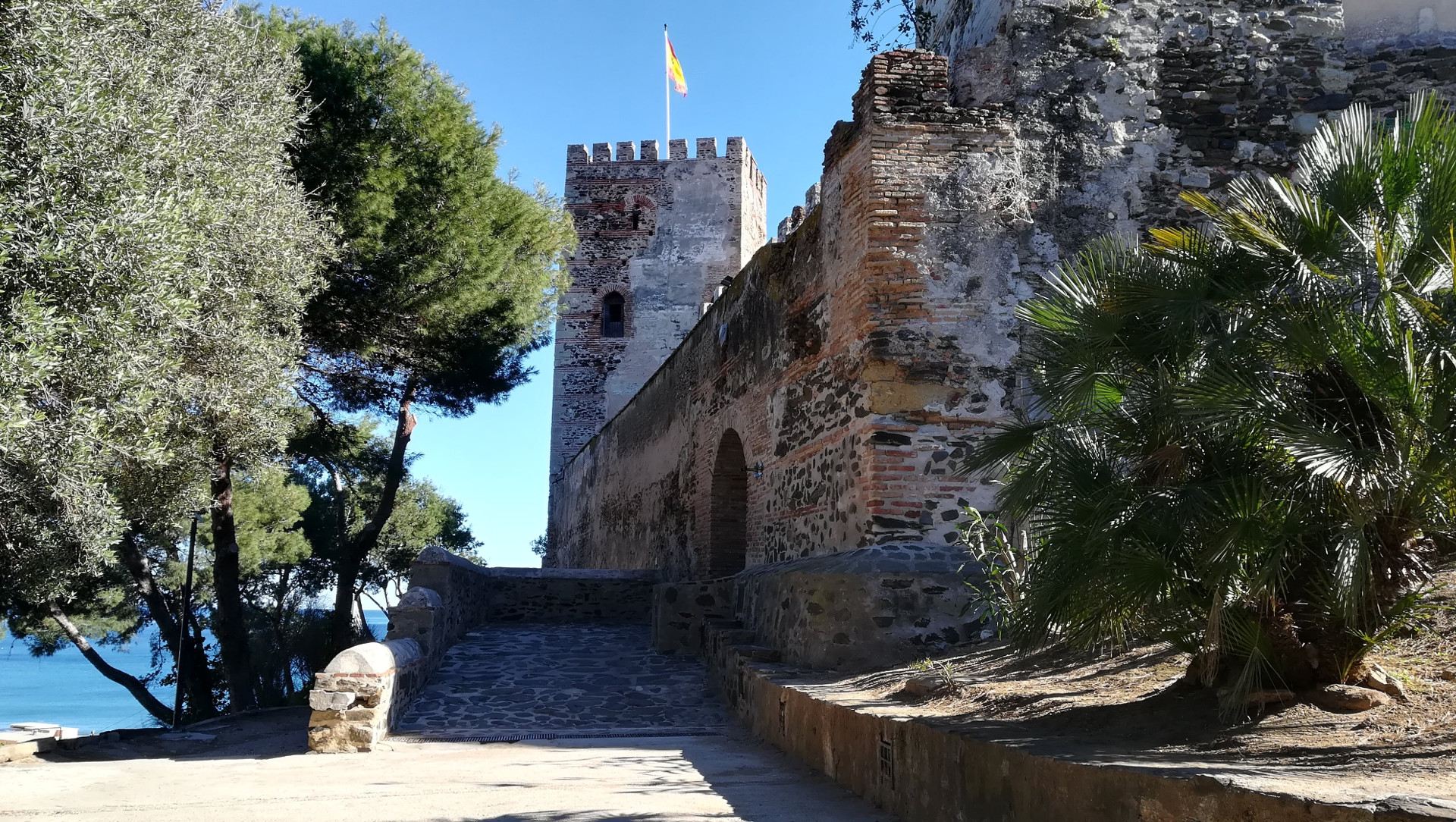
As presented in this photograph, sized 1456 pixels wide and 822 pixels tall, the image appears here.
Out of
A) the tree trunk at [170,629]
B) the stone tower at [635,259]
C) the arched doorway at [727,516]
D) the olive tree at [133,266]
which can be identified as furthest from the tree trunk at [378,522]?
the stone tower at [635,259]

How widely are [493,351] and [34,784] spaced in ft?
31.9

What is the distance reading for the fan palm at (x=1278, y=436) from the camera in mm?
3146

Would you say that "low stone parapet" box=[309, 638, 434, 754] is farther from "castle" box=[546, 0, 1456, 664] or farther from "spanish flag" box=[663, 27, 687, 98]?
"spanish flag" box=[663, 27, 687, 98]

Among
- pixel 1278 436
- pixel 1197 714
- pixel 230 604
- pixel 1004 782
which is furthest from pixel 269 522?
pixel 1278 436

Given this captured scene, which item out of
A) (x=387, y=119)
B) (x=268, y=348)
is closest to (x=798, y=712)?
(x=268, y=348)

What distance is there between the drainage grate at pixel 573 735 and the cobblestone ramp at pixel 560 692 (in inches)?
0.5

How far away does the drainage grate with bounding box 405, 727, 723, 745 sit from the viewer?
7.19 meters

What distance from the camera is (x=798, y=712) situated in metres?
5.92

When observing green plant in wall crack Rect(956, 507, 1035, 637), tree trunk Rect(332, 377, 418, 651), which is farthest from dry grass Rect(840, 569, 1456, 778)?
tree trunk Rect(332, 377, 418, 651)

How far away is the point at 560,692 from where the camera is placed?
29.1 feet

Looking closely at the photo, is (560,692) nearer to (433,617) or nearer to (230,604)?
(433,617)

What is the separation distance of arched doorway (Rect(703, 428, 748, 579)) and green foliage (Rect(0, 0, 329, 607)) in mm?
4843

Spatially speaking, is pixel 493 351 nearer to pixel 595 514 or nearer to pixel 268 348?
pixel 268 348

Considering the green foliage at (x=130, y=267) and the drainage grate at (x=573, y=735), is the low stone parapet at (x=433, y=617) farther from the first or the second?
the green foliage at (x=130, y=267)
